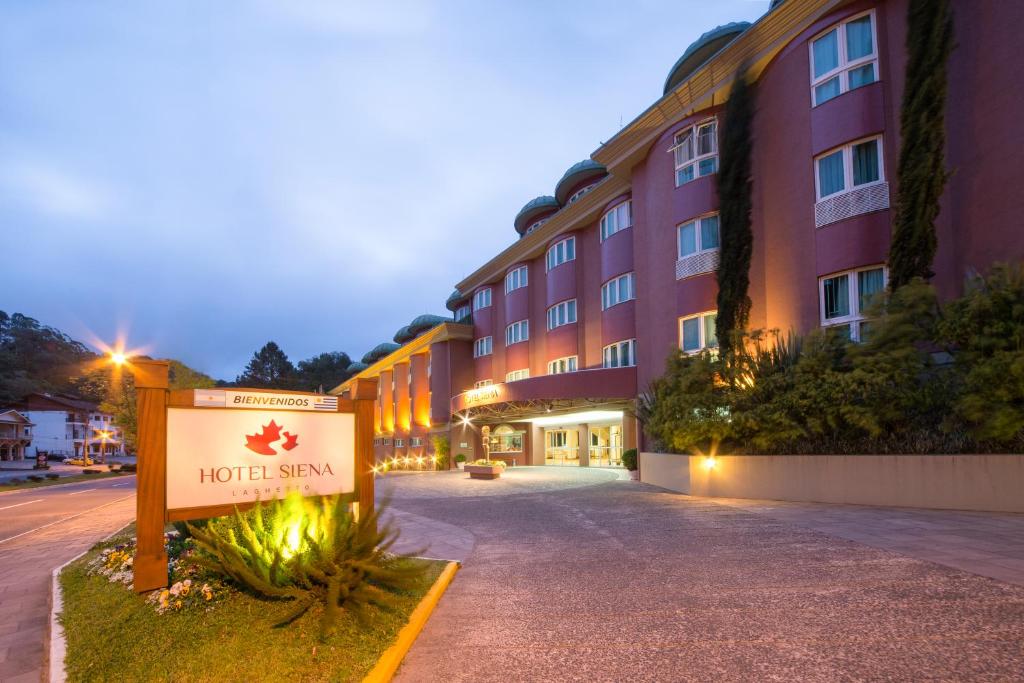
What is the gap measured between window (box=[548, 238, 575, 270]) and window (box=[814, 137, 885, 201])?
15271 millimetres

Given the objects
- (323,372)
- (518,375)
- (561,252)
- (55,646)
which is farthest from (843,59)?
(323,372)

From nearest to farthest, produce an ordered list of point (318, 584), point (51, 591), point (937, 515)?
point (318, 584)
point (51, 591)
point (937, 515)

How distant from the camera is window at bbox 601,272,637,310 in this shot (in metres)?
27.3

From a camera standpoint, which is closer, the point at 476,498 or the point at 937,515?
the point at 937,515

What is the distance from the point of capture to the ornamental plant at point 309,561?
5812 mm

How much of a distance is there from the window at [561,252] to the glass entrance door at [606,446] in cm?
985

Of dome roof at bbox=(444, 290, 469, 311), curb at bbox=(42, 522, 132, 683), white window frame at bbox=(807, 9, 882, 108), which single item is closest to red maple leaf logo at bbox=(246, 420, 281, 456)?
curb at bbox=(42, 522, 132, 683)

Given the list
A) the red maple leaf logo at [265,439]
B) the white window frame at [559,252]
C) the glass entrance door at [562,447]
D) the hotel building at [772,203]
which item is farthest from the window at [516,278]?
the red maple leaf logo at [265,439]

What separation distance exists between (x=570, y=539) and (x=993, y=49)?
17106 mm

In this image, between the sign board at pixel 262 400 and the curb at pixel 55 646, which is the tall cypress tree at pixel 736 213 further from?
the curb at pixel 55 646

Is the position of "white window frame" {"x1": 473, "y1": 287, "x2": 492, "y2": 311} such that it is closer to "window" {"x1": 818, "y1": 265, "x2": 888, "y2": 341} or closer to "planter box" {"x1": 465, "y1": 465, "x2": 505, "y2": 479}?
"planter box" {"x1": 465, "y1": 465, "x2": 505, "y2": 479}

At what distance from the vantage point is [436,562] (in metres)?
8.59

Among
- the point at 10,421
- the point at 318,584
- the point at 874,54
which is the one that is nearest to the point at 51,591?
the point at 318,584

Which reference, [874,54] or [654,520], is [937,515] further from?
[874,54]
